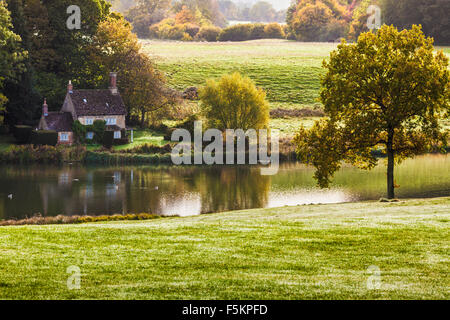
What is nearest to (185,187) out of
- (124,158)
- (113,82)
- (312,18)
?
(124,158)

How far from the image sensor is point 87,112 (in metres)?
60.1

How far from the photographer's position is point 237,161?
53.4 metres

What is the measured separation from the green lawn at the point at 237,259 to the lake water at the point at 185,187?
1392 centimetres

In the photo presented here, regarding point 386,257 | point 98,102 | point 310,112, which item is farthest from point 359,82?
point 310,112

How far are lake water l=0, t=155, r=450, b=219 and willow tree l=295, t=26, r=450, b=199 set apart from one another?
3705 millimetres

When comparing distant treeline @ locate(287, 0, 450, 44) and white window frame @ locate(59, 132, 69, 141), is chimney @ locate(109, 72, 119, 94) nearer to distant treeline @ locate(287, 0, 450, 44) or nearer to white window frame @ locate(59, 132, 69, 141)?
white window frame @ locate(59, 132, 69, 141)

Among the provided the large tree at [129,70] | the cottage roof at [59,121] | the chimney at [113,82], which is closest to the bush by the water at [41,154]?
the cottage roof at [59,121]

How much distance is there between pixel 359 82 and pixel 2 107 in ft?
110

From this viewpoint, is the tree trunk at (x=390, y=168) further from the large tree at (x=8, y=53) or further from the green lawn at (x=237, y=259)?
the large tree at (x=8, y=53)

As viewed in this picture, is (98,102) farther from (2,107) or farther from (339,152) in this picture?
(339,152)

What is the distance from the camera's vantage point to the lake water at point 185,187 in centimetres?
3609

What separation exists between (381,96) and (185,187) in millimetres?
14155

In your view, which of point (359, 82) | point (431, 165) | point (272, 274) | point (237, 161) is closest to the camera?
point (272, 274)

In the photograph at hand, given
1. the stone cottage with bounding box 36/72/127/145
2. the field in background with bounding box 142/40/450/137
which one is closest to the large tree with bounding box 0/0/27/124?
the stone cottage with bounding box 36/72/127/145
